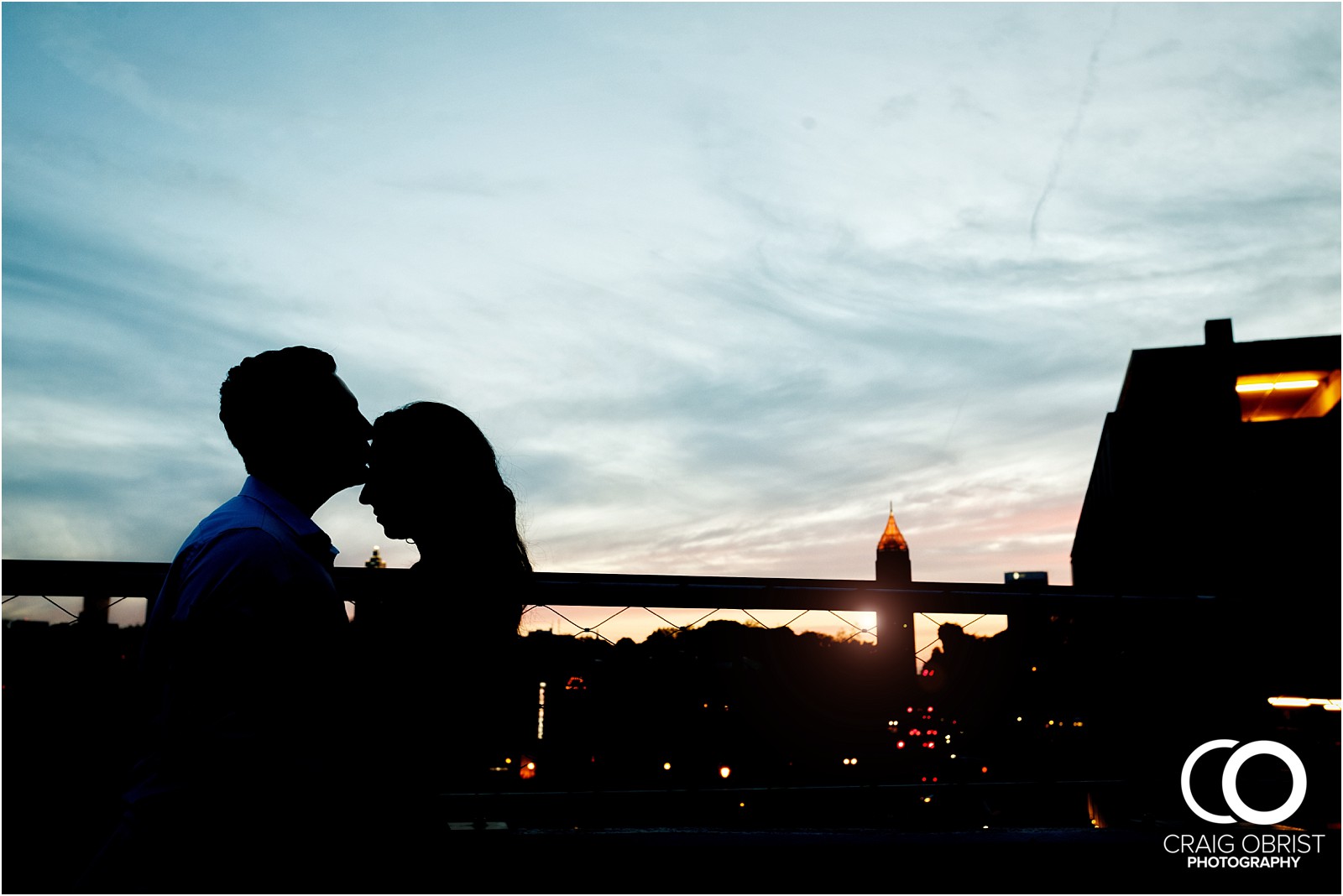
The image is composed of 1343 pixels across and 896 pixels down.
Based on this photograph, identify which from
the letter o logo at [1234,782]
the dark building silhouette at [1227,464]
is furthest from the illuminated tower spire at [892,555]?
the letter o logo at [1234,782]

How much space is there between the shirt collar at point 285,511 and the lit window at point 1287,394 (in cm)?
2687

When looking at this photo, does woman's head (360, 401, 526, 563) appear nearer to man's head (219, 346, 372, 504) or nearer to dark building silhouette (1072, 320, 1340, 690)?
man's head (219, 346, 372, 504)

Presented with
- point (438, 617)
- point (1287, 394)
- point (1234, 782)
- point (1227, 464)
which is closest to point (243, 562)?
point (438, 617)

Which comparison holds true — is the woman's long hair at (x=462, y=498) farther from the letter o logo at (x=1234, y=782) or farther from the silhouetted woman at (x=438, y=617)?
the letter o logo at (x=1234, y=782)

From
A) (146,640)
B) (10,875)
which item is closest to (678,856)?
(146,640)

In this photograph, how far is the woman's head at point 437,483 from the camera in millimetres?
2059

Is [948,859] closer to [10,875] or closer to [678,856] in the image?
[678,856]

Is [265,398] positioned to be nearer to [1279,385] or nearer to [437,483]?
[437,483]

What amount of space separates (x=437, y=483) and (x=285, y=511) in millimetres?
385

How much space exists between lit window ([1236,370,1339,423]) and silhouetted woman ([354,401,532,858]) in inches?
1043

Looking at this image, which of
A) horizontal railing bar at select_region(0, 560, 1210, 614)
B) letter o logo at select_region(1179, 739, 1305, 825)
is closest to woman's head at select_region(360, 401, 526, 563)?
horizontal railing bar at select_region(0, 560, 1210, 614)

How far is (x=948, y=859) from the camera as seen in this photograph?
3.24 meters

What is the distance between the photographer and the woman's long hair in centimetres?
202

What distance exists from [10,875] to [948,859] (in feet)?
11.8
